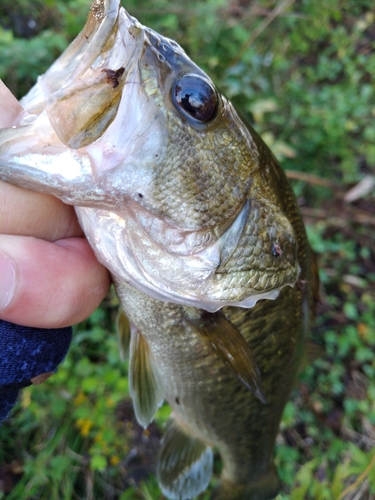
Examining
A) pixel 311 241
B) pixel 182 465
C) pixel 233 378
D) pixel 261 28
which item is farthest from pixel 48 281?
pixel 261 28

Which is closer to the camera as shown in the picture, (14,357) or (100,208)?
(100,208)

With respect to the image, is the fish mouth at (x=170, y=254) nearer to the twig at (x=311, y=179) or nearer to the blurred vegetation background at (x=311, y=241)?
the blurred vegetation background at (x=311, y=241)

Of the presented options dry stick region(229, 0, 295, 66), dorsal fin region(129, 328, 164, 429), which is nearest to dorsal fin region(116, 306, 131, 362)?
dorsal fin region(129, 328, 164, 429)

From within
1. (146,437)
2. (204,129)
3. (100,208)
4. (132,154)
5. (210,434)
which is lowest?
(146,437)

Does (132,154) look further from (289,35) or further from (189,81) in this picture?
(289,35)

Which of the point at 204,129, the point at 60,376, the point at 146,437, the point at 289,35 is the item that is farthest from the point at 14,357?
the point at 289,35

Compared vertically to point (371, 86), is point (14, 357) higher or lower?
lower

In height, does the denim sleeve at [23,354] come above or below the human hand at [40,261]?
below

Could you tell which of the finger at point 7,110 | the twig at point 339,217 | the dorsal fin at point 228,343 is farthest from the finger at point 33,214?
the twig at point 339,217
